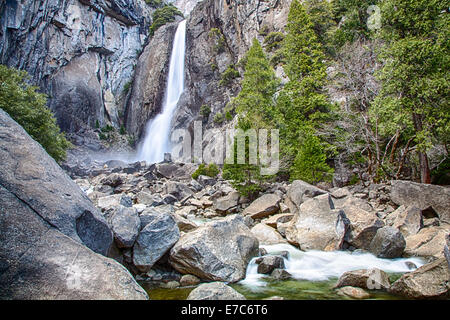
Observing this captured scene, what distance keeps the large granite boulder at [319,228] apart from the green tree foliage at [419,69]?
5.55 m

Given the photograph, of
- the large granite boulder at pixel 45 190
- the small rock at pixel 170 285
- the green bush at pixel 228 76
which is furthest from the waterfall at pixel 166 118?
the small rock at pixel 170 285

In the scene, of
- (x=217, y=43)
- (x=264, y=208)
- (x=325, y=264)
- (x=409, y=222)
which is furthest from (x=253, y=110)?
(x=217, y=43)

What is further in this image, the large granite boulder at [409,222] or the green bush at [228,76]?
the green bush at [228,76]

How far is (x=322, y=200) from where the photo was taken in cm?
938

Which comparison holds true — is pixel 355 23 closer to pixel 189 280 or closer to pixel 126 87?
pixel 189 280

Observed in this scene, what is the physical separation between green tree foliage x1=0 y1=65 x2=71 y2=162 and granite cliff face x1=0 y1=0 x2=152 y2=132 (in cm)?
1885

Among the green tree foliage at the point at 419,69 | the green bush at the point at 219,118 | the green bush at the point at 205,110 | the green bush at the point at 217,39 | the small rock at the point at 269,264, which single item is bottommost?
the small rock at the point at 269,264

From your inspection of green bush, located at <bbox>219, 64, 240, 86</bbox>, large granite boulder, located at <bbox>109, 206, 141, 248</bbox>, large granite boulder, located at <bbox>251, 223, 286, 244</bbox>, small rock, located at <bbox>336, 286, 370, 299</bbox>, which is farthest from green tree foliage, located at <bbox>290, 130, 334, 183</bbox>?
green bush, located at <bbox>219, 64, 240, 86</bbox>

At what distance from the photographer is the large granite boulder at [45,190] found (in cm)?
467

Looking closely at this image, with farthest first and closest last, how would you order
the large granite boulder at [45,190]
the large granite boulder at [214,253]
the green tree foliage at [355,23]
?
the green tree foliage at [355,23], the large granite boulder at [214,253], the large granite boulder at [45,190]

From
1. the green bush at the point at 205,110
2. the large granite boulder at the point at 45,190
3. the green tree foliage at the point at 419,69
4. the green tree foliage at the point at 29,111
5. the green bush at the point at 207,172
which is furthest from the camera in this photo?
the green bush at the point at 205,110

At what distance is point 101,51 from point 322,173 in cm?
5303

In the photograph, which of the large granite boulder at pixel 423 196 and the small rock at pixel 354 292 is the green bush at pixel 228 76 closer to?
the large granite boulder at pixel 423 196
